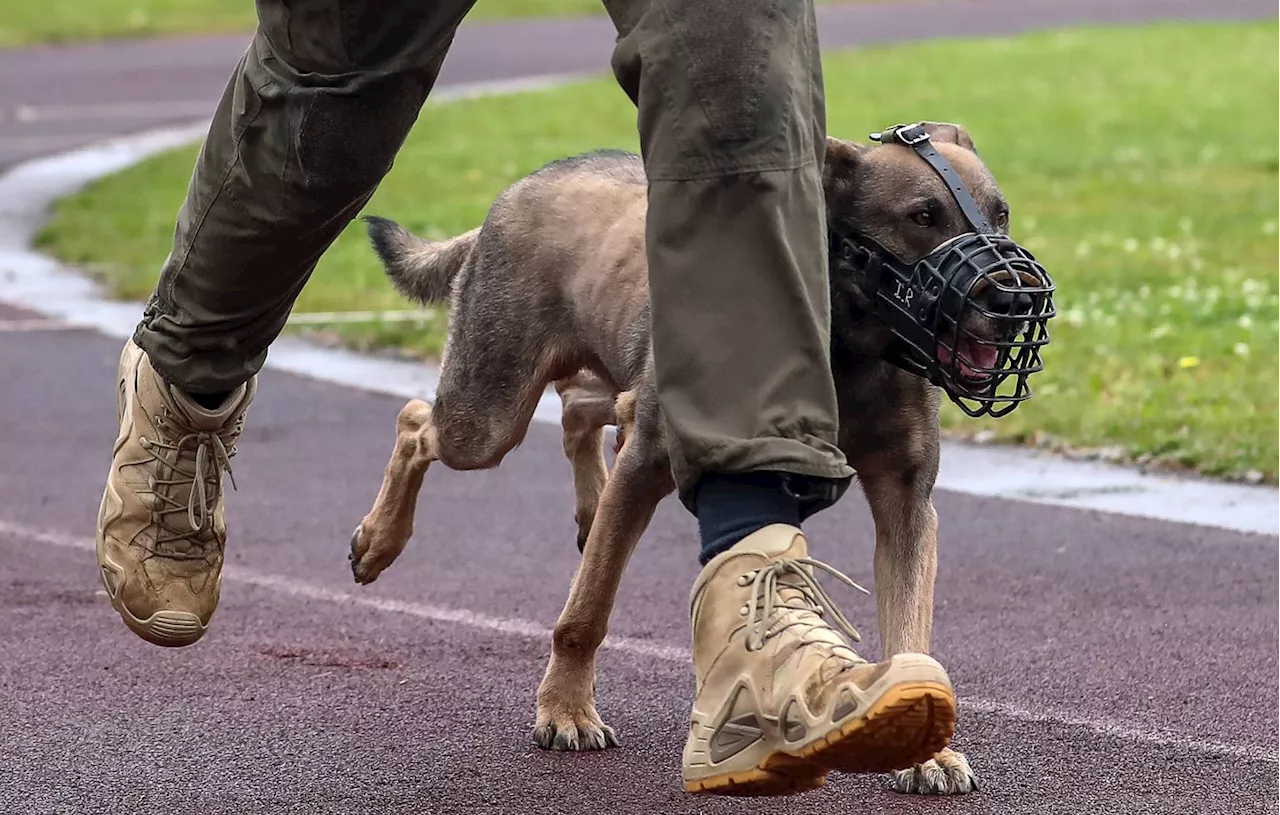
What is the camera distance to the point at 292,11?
329 cm

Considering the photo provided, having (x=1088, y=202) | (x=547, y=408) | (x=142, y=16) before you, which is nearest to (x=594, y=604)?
(x=547, y=408)

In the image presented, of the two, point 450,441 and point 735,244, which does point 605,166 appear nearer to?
point 450,441

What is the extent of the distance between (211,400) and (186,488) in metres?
0.18

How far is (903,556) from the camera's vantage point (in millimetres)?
4082

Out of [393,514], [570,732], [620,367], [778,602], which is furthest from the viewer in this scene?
[393,514]

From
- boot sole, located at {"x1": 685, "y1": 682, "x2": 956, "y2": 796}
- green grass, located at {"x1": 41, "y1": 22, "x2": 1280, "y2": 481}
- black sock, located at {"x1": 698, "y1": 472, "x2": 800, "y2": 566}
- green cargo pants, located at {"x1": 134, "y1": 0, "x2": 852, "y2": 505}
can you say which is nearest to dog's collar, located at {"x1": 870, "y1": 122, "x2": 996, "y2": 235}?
green cargo pants, located at {"x1": 134, "y1": 0, "x2": 852, "y2": 505}

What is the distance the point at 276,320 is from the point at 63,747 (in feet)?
3.08

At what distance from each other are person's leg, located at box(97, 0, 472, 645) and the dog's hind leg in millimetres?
715

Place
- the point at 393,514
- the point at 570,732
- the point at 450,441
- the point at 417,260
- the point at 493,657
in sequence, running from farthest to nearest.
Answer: the point at 417,260, the point at 450,441, the point at 393,514, the point at 493,657, the point at 570,732

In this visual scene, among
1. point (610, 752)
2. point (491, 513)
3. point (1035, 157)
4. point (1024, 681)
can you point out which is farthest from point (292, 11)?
point (1035, 157)

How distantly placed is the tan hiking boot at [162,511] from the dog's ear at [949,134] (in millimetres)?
1493

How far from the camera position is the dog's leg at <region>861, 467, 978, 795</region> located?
4043 millimetres

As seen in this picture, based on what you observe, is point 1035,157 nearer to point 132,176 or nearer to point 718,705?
point 132,176

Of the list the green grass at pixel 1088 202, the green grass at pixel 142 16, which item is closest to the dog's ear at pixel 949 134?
the green grass at pixel 1088 202
